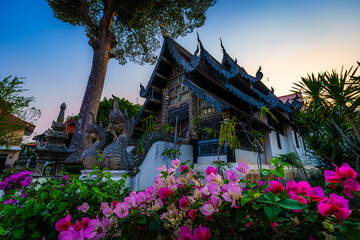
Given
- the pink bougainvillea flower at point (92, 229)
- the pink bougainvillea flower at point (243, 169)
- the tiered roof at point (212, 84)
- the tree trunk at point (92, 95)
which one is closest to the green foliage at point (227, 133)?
the tiered roof at point (212, 84)

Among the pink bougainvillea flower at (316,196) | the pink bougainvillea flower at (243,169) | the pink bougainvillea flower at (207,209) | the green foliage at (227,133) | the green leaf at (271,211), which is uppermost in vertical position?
the green foliage at (227,133)

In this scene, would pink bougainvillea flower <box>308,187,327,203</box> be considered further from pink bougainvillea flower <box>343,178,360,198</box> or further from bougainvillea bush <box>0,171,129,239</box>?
bougainvillea bush <box>0,171,129,239</box>

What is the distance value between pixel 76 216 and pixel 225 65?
923 centimetres

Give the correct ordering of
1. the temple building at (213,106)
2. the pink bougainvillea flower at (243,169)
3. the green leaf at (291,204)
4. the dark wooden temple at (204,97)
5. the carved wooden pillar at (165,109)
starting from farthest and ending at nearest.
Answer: the carved wooden pillar at (165,109), the dark wooden temple at (204,97), the temple building at (213,106), the pink bougainvillea flower at (243,169), the green leaf at (291,204)

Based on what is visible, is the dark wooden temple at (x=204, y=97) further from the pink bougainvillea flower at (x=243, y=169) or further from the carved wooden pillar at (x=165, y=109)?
the pink bougainvillea flower at (x=243, y=169)

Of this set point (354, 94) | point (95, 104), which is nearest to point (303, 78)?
point (354, 94)

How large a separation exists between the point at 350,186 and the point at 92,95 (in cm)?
1009

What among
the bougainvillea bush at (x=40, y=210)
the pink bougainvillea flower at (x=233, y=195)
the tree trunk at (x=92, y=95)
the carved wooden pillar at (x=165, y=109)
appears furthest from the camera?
the carved wooden pillar at (x=165, y=109)

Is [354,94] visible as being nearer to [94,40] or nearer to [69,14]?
[94,40]

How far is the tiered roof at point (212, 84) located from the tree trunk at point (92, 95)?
100 inches

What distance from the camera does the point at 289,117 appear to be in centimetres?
1005

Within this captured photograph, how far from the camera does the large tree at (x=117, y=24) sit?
8996 millimetres

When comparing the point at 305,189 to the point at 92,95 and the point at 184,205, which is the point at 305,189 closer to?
the point at 184,205

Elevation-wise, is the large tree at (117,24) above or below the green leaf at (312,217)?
above
